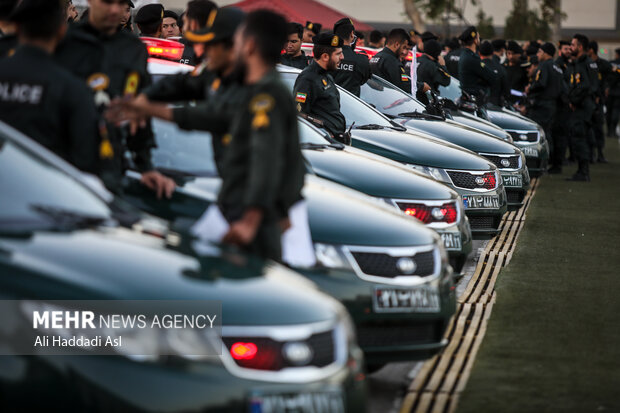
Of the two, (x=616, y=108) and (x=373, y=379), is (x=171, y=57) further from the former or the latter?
(x=616, y=108)

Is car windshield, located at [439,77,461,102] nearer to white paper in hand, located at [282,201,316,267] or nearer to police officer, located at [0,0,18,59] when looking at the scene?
police officer, located at [0,0,18,59]

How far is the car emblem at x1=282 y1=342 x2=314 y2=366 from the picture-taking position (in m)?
3.51

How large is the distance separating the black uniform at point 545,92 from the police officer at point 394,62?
4.59 m

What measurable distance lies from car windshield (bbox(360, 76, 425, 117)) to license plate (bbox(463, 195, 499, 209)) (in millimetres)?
2293

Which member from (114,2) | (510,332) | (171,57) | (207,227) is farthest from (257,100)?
(171,57)

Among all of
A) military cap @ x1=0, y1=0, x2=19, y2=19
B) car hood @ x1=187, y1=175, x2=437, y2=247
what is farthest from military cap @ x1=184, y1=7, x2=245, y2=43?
military cap @ x1=0, y1=0, x2=19, y2=19

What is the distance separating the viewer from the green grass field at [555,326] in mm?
5715

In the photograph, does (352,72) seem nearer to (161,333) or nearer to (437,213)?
(437,213)

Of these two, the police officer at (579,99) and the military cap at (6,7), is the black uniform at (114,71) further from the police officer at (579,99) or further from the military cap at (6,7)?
the police officer at (579,99)

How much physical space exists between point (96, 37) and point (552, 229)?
24.0 ft

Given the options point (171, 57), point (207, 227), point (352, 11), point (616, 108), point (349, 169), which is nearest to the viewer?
point (207, 227)

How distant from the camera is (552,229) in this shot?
12.0 m

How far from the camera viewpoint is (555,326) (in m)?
7.32

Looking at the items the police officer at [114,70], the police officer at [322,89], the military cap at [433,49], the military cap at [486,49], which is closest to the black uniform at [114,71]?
the police officer at [114,70]
